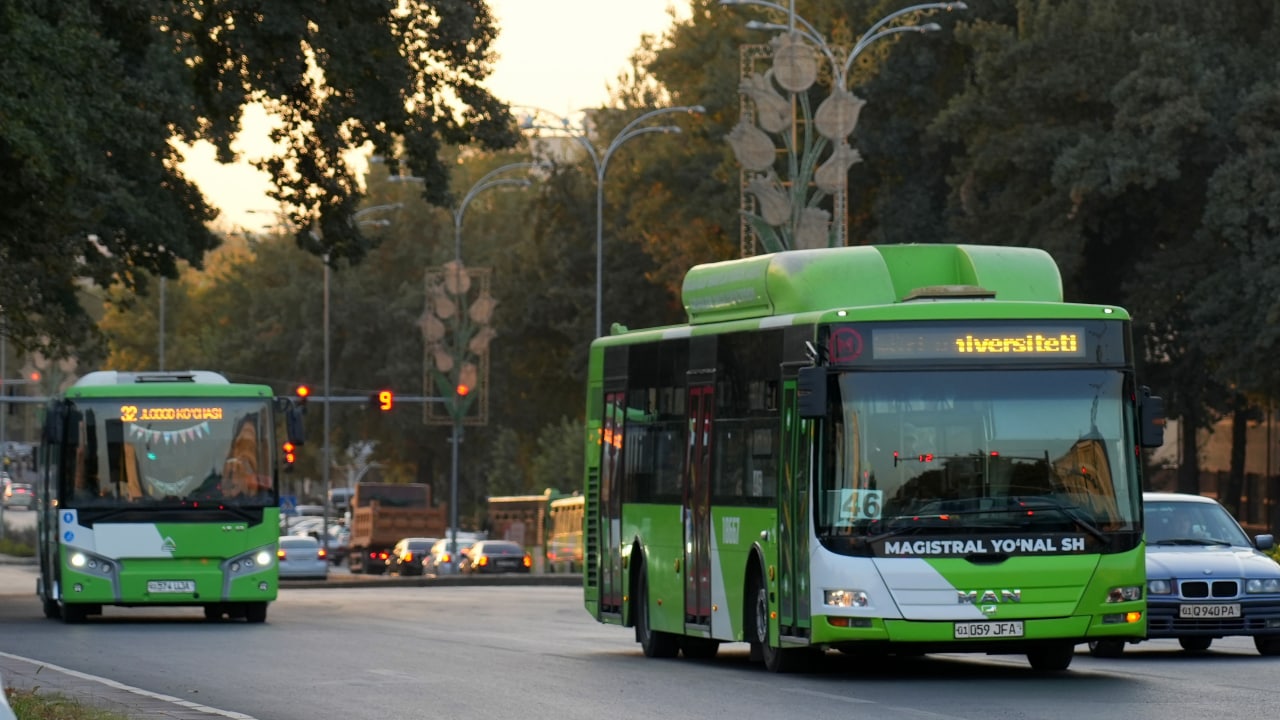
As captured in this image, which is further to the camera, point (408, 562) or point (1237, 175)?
point (408, 562)

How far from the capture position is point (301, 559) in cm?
6166

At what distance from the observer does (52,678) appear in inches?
711

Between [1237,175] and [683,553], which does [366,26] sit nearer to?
[683,553]

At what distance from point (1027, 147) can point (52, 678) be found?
41.0 m

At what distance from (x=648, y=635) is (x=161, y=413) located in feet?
30.1

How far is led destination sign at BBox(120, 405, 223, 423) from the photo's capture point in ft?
94.6

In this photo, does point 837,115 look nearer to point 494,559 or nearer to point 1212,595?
point 1212,595

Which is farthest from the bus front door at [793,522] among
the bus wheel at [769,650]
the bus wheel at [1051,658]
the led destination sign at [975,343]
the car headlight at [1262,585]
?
the car headlight at [1262,585]

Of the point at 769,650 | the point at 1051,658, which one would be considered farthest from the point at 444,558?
the point at 1051,658

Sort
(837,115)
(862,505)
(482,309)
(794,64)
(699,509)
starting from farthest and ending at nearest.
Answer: (482,309)
(837,115)
(794,64)
(699,509)
(862,505)

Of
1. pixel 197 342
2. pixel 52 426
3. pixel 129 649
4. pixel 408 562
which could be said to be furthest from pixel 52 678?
pixel 197 342

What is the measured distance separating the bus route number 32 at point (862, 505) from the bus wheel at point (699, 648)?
14.4 feet

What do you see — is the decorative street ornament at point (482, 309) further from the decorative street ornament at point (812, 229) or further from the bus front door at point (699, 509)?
the bus front door at point (699, 509)

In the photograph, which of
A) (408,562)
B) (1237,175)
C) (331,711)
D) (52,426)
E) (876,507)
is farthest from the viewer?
(408,562)
